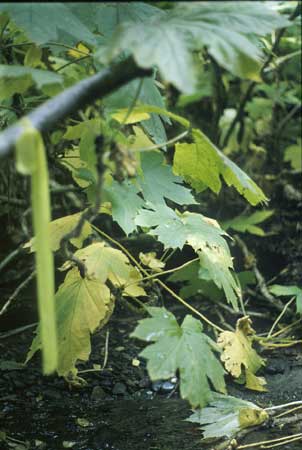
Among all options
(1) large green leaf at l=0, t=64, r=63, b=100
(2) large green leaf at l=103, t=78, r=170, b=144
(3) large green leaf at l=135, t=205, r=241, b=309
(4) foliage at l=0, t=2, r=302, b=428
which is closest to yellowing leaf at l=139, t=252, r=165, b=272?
(4) foliage at l=0, t=2, r=302, b=428

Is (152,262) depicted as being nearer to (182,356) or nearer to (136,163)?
(182,356)

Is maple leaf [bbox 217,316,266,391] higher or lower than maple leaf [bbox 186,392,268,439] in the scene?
higher

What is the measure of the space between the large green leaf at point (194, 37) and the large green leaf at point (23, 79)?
17 centimetres

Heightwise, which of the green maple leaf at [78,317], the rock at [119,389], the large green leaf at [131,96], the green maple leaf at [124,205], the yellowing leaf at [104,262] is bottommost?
the rock at [119,389]

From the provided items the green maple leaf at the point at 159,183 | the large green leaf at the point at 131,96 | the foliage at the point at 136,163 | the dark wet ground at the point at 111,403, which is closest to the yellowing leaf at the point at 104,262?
the foliage at the point at 136,163

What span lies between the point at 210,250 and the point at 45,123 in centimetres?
62

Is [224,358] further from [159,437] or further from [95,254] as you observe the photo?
[95,254]

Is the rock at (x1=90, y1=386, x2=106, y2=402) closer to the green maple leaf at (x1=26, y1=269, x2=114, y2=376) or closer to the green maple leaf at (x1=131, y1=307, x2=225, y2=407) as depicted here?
the green maple leaf at (x1=26, y1=269, x2=114, y2=376)

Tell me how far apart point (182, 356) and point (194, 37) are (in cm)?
50

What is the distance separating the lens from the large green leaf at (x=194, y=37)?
649 millimetres

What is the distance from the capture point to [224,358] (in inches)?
52.4

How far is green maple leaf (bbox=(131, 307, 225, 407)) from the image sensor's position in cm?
95

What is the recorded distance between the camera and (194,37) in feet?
2.30

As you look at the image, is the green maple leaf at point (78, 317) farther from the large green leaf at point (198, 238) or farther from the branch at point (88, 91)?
the branch at point (88, 91)
